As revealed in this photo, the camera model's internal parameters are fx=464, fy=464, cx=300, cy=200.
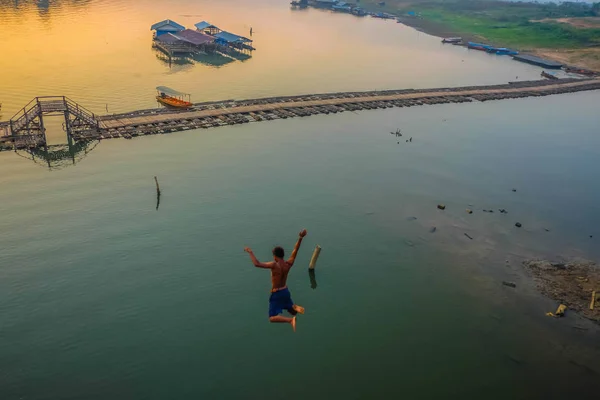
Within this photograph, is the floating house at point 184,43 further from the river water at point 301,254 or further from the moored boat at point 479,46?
the moored boat at point 479,46

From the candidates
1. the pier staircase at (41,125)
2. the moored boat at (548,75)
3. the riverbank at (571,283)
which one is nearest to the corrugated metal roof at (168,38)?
the pier staircase at (41,125)

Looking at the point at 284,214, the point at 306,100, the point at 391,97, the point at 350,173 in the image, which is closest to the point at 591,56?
the point at 391,97

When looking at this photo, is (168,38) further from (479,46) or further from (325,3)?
(325,3)

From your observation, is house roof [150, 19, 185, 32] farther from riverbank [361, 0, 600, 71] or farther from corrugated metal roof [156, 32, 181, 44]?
riverbank [361, 0, 600, 71]

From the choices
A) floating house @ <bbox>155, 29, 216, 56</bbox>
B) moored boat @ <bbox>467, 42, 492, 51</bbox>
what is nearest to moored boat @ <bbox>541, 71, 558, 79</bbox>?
moored boat @ <bbox>467, 42, 492, 51</bbox>

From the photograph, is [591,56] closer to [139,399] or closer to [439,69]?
[439,69]

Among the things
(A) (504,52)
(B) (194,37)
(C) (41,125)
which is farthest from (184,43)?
(A) (504,52)
